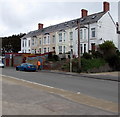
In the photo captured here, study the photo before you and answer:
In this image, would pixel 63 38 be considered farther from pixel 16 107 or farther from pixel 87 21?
pixel 16 107

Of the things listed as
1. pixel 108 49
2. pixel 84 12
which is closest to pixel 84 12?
pixel 84 12

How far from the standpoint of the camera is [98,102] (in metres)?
7.94

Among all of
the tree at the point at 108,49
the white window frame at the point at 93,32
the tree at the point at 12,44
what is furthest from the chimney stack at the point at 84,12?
the tree at the point at 12,44

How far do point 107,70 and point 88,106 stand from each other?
21.5m

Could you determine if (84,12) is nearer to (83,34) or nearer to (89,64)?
(83,34)

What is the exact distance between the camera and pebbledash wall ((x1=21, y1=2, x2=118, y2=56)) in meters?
34.8

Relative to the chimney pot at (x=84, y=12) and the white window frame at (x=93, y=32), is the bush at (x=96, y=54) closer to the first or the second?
the white window frame at (x=93, y=32)

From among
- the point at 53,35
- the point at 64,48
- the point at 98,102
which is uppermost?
the point at 53,35

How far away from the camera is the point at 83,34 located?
36688 mm

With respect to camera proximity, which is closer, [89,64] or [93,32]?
[89,64]

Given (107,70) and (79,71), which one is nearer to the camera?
(79,71)

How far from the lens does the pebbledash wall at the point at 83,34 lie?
34.8 meters

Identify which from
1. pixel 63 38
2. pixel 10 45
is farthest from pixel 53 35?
pixel 10 45

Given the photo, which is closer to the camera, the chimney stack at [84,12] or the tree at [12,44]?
the chimney stack at [84,12]
